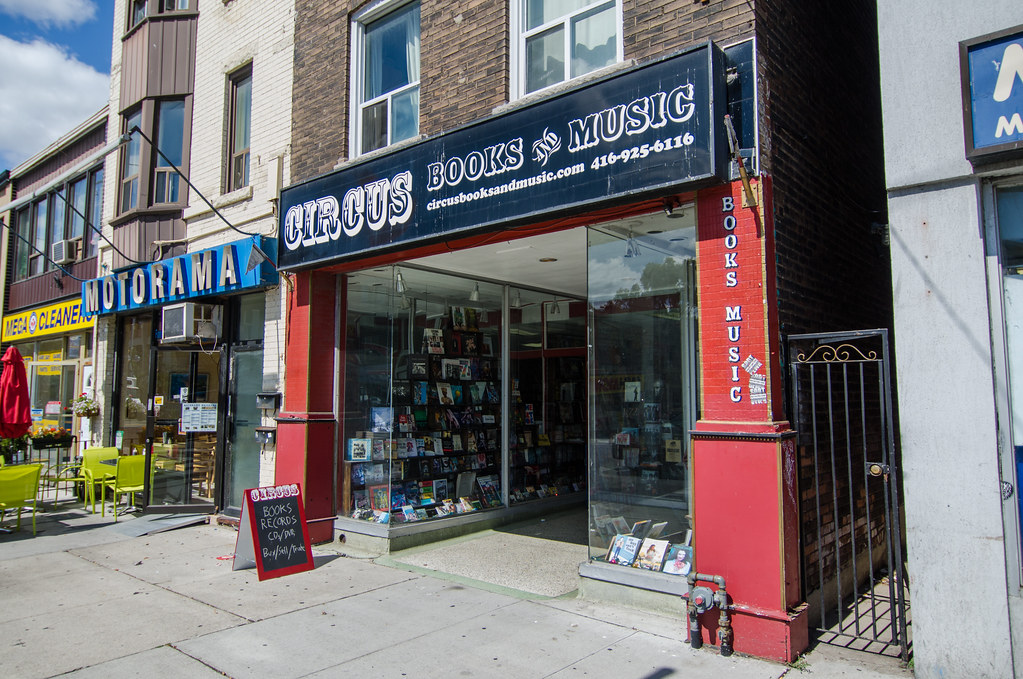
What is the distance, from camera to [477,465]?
30.9 ft

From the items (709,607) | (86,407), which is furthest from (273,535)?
(86,407)

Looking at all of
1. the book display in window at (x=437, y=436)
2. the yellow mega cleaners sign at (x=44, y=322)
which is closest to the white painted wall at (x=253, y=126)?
the book display in window at (x=437, y=436)

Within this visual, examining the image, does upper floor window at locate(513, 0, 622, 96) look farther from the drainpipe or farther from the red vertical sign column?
the drainpipe

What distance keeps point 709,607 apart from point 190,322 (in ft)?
27.5

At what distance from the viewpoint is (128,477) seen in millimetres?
10414

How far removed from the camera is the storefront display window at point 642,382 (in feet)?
19.1

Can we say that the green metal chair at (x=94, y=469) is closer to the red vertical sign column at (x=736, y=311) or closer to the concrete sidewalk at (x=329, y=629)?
the concrete sidewalk at (x=329, y=629)

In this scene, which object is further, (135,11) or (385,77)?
(135,11)

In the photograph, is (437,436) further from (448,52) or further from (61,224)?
(61,224)

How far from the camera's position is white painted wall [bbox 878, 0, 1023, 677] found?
407 centimetres

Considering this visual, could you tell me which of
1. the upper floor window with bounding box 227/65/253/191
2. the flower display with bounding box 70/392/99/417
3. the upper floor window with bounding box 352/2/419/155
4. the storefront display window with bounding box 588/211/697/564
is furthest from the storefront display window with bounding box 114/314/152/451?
the storefront display window with bounding box 588/211/697/564

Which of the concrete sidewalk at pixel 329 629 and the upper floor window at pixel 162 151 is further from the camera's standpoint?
the upper floor window at pixel 162 151

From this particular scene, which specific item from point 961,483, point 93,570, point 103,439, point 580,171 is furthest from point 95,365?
point 961,483

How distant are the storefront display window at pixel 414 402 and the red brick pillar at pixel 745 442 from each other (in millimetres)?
4413
